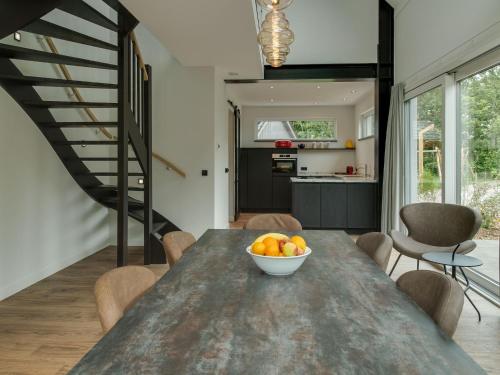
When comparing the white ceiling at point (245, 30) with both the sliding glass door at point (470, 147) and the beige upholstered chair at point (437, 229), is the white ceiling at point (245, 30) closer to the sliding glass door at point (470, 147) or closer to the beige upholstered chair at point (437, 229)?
the sliding glass door at point (470, 147)

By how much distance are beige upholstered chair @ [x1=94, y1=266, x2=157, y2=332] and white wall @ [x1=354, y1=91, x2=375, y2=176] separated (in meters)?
6.84

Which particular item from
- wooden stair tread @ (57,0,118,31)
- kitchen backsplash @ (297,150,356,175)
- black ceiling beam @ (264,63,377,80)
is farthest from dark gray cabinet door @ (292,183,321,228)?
wooden stair tread @ (57,0,118,31)

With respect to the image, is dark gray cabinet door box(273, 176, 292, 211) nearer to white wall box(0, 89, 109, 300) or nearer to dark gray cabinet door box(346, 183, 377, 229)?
dark gray cabinet door box(346, 183, 377, 229)

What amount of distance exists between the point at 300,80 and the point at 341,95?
225 cm

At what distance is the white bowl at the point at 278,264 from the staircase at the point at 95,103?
88.0 inches

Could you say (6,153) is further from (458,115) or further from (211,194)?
(458,115)

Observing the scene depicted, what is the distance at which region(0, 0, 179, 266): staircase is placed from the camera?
2805mm

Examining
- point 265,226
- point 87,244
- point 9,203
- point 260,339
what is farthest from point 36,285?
point 260,339

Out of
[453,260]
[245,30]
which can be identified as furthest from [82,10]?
[453,260]

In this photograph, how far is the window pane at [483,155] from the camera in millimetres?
→ 3305

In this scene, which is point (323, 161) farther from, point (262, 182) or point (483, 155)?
point (483, 155)

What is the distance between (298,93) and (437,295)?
7.00 metres

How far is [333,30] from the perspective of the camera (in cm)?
547

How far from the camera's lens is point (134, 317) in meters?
1.09
